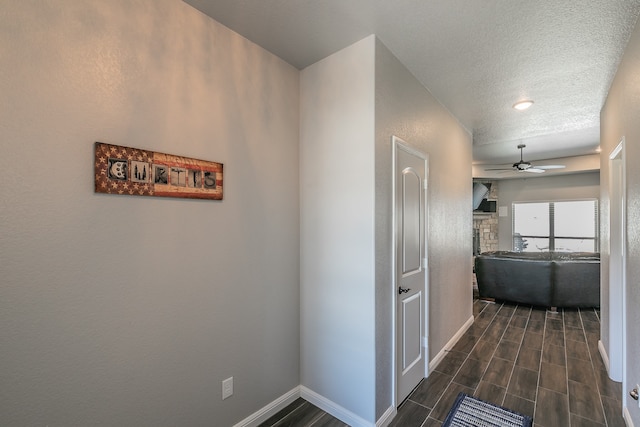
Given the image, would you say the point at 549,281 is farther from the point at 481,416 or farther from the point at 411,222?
the point at 411,222

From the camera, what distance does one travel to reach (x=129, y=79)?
1.48 meters

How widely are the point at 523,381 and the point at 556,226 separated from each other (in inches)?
244

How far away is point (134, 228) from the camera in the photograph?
4.90 ft

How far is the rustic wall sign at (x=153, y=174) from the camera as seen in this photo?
1.39 metres

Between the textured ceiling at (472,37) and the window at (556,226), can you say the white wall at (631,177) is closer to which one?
the textured ceiling at (472,37)

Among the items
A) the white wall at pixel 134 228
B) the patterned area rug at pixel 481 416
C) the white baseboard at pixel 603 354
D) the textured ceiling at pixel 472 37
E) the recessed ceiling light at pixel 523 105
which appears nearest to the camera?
the white wall at pixel 134 228

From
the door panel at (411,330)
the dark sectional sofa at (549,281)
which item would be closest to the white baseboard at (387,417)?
the door panel at (411,330)

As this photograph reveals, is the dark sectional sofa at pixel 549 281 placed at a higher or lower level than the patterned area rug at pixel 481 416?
higher

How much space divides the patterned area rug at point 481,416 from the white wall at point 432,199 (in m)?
0.53

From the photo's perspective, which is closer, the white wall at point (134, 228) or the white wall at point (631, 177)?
the white wall at point (134, 228)

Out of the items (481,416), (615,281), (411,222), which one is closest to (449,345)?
(481,416)

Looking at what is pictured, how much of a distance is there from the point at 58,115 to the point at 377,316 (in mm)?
2043

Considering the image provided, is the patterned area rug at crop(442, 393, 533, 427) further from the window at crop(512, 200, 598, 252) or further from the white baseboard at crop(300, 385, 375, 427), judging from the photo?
the window at crop(512, 200, 598, 252)

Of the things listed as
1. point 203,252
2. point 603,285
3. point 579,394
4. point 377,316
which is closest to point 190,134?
point 203,252
